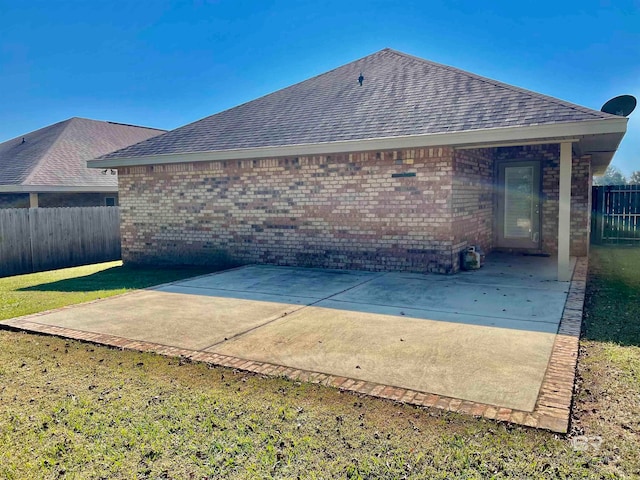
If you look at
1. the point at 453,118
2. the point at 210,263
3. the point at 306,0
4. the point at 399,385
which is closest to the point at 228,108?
the point at 306,0

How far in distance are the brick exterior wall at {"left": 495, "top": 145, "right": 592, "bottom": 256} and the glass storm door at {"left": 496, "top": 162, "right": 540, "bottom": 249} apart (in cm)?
16

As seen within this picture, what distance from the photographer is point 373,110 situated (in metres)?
10.2

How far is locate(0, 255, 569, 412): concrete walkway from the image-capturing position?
4.07 m

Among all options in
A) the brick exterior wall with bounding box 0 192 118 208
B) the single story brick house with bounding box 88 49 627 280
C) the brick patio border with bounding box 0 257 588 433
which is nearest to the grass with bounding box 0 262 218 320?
the single story brick house with bounding box 88 49 627 280

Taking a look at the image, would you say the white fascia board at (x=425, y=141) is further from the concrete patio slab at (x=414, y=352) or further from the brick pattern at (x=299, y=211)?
the concrete patio slab at (x=414, y=352)

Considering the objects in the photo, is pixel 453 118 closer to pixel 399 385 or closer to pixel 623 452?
pixel 399 385

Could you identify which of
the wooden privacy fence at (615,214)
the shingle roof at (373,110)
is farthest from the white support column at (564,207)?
the wooden privacy fence at (615,214)

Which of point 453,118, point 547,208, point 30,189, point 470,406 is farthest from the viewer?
point 30,189

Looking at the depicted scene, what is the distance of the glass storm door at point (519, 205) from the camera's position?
11.3 meters

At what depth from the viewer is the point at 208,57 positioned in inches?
816

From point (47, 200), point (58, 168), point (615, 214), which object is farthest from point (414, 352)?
point (58, 168)

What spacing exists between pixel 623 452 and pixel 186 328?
4.52 meters

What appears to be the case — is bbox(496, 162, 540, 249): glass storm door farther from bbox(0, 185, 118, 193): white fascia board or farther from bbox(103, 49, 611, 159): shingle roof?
bbox(0, 185, 118, 193): white fascia board

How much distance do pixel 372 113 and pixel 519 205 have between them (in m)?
4.51
